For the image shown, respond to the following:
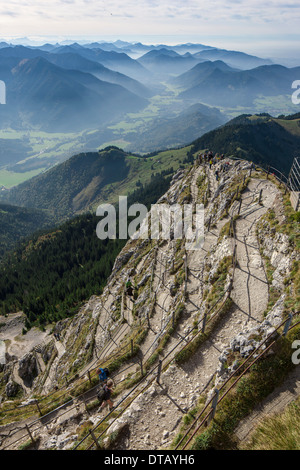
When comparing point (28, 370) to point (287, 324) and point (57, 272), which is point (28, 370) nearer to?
point (287, 324)

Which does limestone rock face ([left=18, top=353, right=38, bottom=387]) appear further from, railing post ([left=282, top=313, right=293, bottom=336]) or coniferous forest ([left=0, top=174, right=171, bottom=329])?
railing post ([left=282, top=313, right=293, bottom=336])

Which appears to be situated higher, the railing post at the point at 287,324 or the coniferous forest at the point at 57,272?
the railing post at the point at 287,324

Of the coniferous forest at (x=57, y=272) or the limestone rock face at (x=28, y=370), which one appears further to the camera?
the coniferous forest at (x=57, y=272)

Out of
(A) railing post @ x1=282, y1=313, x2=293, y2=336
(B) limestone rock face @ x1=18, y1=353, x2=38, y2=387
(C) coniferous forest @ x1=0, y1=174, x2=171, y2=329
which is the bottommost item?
(C) coniferous forest @ x1=0, y1=174, x2=171, y2=329

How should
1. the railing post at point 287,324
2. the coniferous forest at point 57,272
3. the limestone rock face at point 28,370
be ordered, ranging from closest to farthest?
the railing post at point 287,324, the limestone rock face at point 28,370, the coniferous forest at point 57,272

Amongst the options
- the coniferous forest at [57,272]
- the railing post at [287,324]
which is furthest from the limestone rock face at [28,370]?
the railing post at [287,324]

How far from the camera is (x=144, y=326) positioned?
29.0 metres

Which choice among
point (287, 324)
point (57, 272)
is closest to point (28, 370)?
point (287, 324)

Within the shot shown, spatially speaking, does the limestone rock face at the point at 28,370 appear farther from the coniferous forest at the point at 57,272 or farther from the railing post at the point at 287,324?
the railing post at the point at 287,324

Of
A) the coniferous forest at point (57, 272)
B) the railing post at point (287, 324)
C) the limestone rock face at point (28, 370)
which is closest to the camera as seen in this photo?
the railing post at point (287, 324)

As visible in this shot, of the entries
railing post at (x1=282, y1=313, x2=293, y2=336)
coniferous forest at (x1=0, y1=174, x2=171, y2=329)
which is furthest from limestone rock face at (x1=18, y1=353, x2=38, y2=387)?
railing post at (x1=282, y1=313, x2=293, y2=336)

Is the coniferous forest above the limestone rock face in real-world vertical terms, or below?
below
